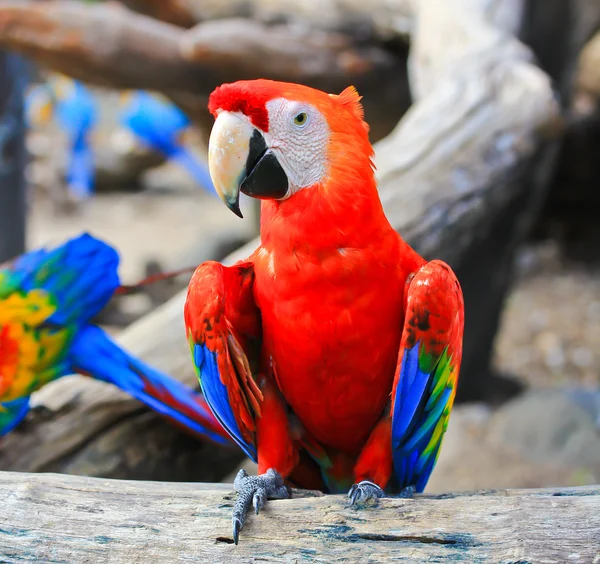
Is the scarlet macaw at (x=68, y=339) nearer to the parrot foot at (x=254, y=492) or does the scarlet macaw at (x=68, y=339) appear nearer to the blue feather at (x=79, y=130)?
the parrot foot at (x=254, y=492)

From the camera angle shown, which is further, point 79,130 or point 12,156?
point 79,130

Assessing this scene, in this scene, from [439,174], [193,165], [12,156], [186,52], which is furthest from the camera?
[193,165]

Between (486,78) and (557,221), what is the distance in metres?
2.35

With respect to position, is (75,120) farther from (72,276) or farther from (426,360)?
(426,360)

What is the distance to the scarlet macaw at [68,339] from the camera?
4.25 ft

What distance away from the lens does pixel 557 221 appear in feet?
13.5

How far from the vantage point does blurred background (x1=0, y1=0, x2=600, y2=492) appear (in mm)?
1519

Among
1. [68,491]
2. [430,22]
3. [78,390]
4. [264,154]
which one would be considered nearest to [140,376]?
[78,390]

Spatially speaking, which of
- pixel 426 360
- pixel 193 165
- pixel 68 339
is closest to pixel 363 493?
pixel 426 360

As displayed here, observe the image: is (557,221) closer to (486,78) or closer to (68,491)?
(486,78)

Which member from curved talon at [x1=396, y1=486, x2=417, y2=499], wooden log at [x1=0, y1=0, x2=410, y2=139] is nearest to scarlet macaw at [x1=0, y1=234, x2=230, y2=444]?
curved talon at [x1=396, y1=486, x2=417, y2=499]

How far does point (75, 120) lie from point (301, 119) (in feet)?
16.6

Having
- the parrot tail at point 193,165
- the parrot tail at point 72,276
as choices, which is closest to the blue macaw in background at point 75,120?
the parrot tail at point 193,165

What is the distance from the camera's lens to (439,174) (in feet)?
5.60
